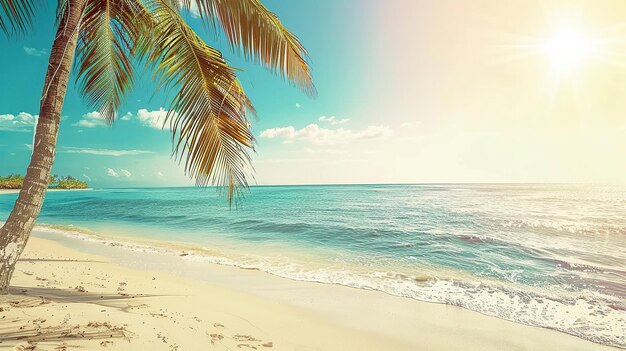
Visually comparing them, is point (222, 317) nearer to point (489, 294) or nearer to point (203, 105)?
point (203, 105)

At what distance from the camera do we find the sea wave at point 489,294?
17.3 feet

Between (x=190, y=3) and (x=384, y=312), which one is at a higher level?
(x=190, y=3)

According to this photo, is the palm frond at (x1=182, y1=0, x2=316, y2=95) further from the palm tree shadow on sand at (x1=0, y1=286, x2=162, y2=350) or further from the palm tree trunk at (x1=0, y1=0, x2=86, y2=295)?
the palm tree shadow on sand at (x1=0, y1=286, x2=162, y2=350)

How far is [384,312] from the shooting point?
5.54m

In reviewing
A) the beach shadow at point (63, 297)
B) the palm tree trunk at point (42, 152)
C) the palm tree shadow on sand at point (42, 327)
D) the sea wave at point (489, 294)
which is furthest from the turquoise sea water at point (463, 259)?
the palm tree trunk at point (42, 152)

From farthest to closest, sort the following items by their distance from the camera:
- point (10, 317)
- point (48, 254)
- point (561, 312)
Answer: point (48, 254) → point (561, 312) → point (10, 317)

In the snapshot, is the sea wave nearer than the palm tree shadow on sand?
No

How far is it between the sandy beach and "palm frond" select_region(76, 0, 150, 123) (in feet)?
12.3

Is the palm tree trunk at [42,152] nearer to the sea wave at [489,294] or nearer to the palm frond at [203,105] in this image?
the palm frond at [203,105]

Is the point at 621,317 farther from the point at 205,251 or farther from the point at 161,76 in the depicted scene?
the point at 205,251

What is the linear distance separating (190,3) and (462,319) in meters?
6.77

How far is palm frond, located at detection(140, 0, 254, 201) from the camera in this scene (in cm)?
376

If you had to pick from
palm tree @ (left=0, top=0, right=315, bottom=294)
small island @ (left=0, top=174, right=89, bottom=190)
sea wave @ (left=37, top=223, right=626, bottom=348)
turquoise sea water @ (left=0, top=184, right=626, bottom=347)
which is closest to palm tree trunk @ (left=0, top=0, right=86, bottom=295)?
palm tree @ (left=0, top=0, right=315, bottom=294)

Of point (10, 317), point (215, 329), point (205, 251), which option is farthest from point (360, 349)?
point (205, 251)
